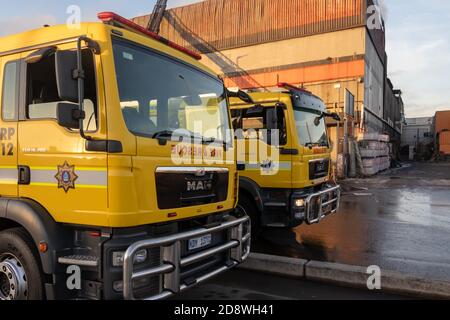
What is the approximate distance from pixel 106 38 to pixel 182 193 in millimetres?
1523

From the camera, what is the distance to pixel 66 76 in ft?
9.94

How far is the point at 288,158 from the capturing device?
21.1 feet

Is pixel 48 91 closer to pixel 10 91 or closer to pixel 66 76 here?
pixel 10 91

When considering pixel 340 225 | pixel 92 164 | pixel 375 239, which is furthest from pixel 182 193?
pixel 340 225

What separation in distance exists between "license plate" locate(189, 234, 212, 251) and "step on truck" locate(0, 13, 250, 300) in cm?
2

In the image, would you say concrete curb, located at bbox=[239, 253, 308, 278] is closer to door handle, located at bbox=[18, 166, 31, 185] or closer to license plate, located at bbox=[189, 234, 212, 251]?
license plate, located at bbox=[189, 234, 212, 251]

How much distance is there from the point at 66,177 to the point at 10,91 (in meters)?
1.15

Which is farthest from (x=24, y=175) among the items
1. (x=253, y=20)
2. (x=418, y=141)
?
(x=418, y=141)

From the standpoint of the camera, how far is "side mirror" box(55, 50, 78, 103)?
9.89ft

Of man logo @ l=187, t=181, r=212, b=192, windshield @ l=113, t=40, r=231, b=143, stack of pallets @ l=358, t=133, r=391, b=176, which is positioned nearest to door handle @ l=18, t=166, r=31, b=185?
windshield @ l=113, t=40, r=231, b=143

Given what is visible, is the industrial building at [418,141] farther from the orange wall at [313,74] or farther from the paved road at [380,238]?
the paved road at [380,238]

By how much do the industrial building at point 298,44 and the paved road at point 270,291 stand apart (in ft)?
58.1

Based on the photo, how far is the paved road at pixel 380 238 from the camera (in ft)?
18.9

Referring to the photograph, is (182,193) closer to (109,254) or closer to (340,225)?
(109,254)
